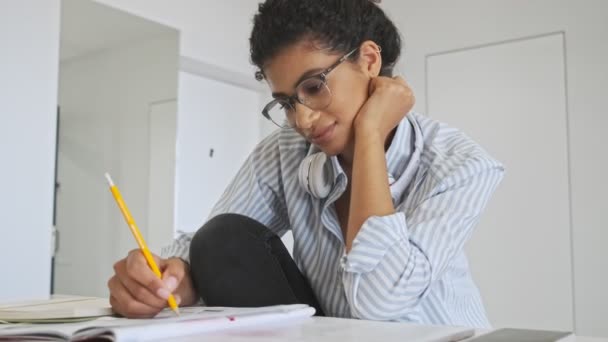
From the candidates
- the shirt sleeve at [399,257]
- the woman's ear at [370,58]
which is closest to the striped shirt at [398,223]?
the shirt sleeve at [399,257]

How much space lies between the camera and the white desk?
53 centimetres

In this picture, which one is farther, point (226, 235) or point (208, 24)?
point (208, 24)

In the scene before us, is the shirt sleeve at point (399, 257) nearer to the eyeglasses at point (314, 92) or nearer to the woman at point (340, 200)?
the woman at point (340, 200)

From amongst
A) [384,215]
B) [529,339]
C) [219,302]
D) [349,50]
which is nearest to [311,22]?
[349,50]

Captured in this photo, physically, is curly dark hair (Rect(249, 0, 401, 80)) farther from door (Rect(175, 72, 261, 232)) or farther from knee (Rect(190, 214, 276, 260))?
door (Rect(175, 72, 261, 232))

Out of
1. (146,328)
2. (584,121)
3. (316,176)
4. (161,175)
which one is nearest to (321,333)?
(146,328)

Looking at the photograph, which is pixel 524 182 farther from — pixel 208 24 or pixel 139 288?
pixel 139 288

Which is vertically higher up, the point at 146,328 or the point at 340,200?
the point at 340,200

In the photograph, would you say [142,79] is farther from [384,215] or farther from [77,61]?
[384,215]

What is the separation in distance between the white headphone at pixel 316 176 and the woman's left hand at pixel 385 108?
0.08 m

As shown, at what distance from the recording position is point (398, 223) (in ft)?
2.71

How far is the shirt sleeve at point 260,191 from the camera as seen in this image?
1.17m

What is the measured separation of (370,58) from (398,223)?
381 mm

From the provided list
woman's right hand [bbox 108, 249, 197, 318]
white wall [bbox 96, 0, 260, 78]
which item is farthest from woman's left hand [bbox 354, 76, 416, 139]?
white wall [bbox 96, 0, 260, 78]
